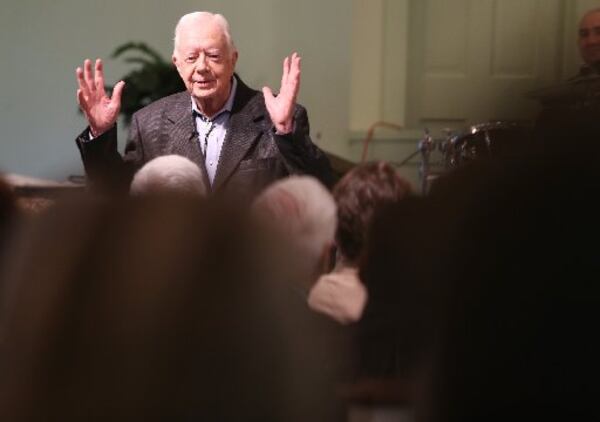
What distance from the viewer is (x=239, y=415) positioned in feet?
1.09

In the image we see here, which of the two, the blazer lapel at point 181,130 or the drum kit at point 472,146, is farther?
the blazer lapel at point 181,130

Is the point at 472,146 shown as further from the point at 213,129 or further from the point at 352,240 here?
the point at 213,129

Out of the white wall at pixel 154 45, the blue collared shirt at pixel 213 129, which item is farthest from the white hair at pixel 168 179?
the white wall at pixel 154 45

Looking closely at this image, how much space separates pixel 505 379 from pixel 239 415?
4.1 inches

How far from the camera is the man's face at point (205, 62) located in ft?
2.09

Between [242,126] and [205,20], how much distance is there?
123mm

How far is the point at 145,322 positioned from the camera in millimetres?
330

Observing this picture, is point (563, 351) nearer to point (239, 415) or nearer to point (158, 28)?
point (239, 415)

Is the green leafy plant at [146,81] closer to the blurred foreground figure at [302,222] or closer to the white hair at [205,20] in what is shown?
the white hair at [205,20]

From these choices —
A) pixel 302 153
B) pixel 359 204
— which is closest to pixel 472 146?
pixel 359 204

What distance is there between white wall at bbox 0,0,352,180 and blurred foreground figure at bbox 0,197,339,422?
12.4 inches

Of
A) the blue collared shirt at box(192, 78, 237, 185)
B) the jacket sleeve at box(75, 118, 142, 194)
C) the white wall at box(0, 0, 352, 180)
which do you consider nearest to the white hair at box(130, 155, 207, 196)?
the jacket sleeve at box(75, 118, 142, 194)

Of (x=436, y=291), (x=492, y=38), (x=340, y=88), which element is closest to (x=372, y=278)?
(x=436, y=291)

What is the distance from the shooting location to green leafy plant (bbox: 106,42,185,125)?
62cm
